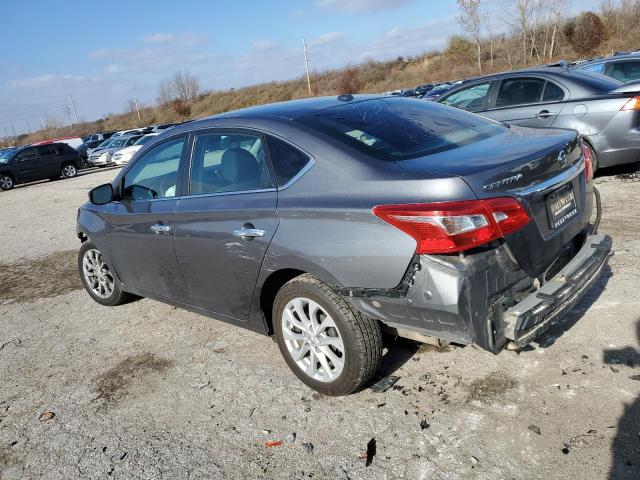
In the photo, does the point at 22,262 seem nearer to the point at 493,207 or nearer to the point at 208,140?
the point at 208,140

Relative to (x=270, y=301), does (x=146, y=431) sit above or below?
below

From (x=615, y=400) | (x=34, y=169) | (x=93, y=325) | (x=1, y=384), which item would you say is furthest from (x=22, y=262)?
(x=34, y=169)

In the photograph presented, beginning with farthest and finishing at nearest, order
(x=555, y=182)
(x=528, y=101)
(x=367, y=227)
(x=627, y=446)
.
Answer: (x=528, y=101) → (x=555, y=182) → (x=367, y=227) → (x=627, y=446)

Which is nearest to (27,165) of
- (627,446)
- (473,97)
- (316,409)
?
(473,97)

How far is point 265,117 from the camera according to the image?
3.49 meters

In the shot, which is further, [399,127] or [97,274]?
[97,274]

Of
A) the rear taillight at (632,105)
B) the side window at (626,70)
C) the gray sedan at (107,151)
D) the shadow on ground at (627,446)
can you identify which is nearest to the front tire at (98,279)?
the shadow on ground at (627,446)

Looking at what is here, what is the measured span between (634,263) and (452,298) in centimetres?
275

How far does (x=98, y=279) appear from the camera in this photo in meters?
5.34

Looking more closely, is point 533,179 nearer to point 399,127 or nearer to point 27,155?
point 399,127

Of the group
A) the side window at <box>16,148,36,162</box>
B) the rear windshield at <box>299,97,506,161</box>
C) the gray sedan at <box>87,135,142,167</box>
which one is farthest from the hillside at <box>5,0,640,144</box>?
the rear windshield at <box>299,97,506,161</box>

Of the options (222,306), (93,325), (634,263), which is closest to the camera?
(222,306)

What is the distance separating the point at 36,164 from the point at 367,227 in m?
24.6

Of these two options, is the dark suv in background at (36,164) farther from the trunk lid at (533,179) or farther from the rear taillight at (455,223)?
the rear taillight at (455,223)
